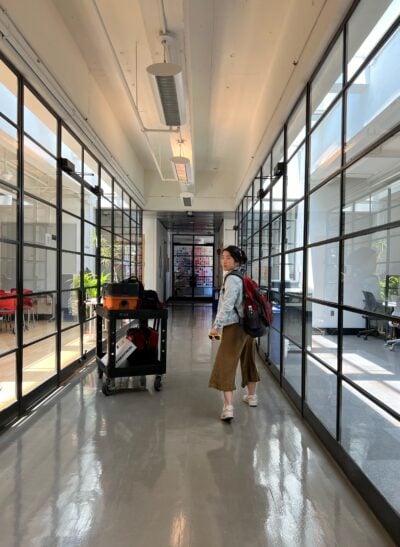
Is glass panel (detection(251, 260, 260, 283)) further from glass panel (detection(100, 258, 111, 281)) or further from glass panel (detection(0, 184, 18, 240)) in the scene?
glass panel (detection(0, 184, 18, 240))

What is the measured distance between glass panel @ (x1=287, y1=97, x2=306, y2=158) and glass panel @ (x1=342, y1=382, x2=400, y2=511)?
7.81 ft

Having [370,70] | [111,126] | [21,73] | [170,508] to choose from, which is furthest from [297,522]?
[111,126]

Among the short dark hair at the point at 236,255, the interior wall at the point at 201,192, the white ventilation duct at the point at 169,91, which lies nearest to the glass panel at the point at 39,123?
the white ventilation duct at the point at 169,91

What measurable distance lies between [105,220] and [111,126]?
5.05ft

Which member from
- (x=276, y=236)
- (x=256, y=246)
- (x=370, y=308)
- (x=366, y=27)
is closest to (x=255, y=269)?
(x=256, y=246)

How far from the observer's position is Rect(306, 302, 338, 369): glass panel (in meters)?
2.52

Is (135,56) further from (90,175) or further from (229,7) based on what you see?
(90,175)

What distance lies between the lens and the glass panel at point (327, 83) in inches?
99.0

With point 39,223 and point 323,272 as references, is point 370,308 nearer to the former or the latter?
point 323,272

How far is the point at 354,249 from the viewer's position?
226 centimetres

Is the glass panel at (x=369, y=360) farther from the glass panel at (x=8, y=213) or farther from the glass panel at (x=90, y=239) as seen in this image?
the glass panel at (x=90, y=239)

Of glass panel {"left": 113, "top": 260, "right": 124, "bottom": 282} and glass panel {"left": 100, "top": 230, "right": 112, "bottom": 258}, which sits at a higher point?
glass panel {"left": 100, "top": 230, "right": 112, "bottom": 258}

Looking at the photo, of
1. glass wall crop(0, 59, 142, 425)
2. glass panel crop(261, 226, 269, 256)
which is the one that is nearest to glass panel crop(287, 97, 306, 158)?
glass panel crop(261, 226, 269, 256)

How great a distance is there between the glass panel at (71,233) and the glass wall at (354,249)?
2.70 meters
